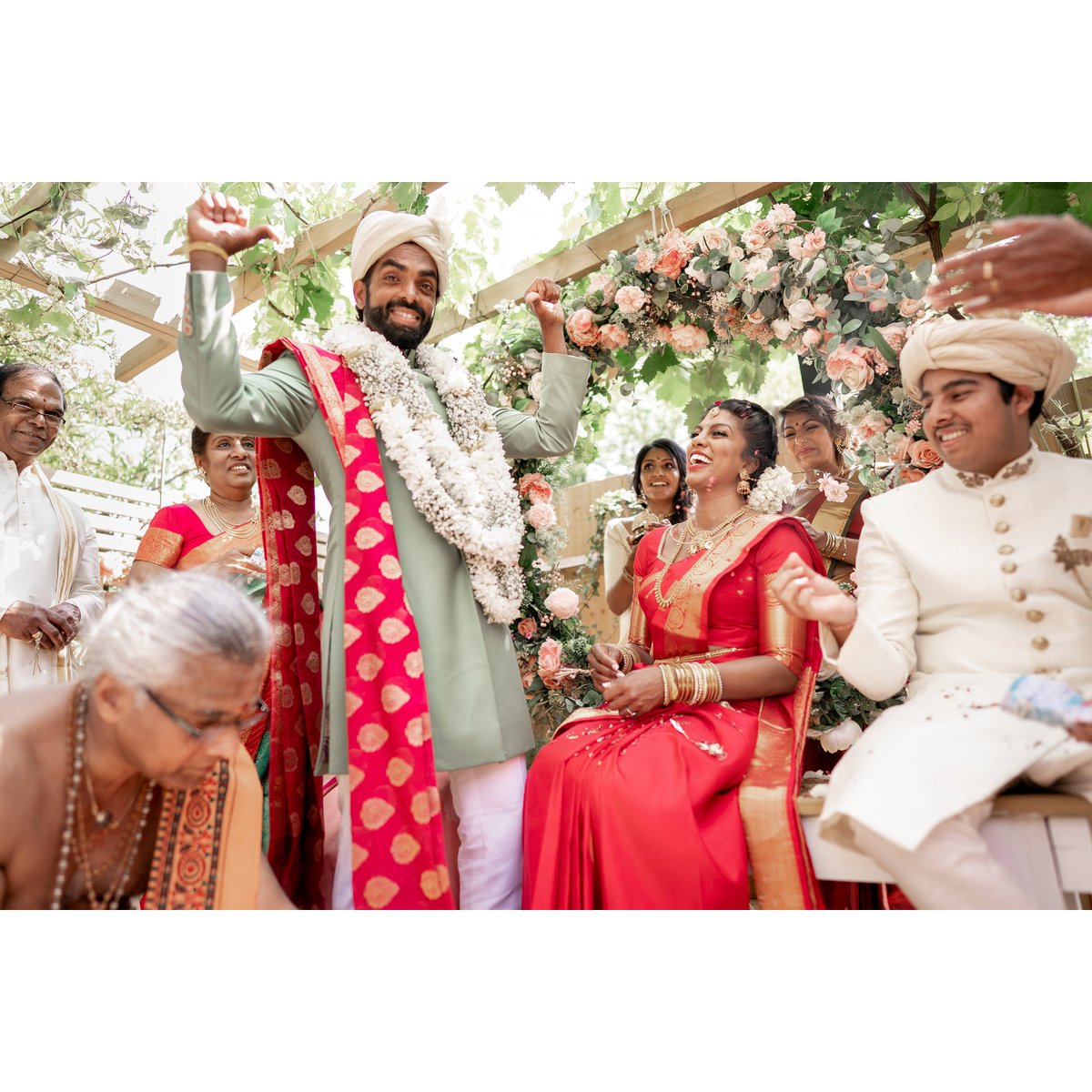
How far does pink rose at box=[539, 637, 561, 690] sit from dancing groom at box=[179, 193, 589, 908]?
0.85 meters

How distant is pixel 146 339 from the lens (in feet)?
16.8

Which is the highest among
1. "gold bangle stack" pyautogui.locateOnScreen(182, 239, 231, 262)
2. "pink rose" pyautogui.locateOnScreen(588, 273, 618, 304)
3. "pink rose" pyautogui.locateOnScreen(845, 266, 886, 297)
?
"pink rose" pyautogui.locateOnScreen(588, 273, 618, 304)

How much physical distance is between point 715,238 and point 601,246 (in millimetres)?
1096

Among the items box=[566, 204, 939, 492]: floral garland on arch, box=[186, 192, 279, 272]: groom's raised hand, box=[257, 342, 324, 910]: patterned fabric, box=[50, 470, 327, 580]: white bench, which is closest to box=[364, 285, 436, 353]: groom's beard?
box=[257, 342, 324, 910]: patterned fabric

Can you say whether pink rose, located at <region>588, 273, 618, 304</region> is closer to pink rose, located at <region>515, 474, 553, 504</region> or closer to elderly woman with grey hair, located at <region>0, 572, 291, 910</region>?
pink rose, located at <region>515, 474, 553, 504</region>

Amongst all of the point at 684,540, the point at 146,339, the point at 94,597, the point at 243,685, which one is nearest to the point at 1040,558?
the point at 684,540

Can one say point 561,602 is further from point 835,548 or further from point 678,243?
point 678,243

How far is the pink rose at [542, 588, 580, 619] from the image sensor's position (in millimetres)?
3846

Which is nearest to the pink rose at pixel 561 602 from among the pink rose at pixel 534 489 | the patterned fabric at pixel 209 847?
the pink rose at pixel 534 489

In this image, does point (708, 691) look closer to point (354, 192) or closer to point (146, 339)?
point (354, 192)

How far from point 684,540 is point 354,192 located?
270cm

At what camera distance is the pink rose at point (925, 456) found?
314 cm

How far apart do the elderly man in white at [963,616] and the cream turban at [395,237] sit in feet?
5.08

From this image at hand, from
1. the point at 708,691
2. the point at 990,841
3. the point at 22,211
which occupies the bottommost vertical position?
the point at 990,841
